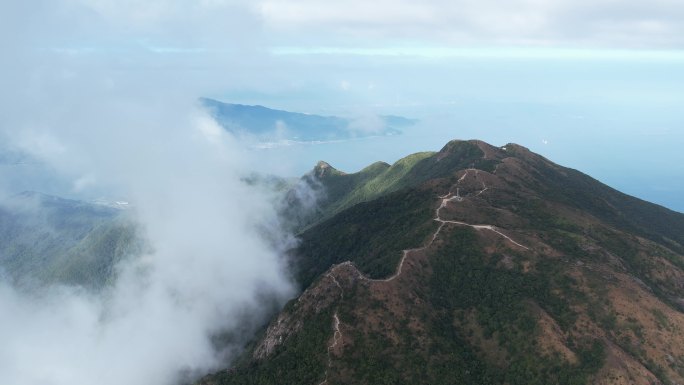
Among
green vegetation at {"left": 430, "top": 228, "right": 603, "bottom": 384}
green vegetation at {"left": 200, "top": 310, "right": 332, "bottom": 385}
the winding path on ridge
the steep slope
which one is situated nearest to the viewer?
green vegetation at {"left": 430, "top": 228, "right": 603, "bottom": 384}

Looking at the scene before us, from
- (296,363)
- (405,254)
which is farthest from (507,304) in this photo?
(296,363)

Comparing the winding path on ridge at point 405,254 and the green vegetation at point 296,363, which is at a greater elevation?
the winding path on ridge at point 405,254

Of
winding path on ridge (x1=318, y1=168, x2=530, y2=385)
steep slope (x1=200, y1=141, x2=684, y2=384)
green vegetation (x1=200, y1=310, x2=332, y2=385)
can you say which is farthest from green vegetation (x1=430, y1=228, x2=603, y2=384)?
green vegetation (x1=200, y1=310, x2=332, y2=385)

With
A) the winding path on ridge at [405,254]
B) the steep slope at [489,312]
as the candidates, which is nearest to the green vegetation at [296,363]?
the steep slope at [489,312]

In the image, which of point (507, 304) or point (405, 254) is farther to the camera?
point (405, 254)

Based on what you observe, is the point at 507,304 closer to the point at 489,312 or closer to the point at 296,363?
the point at 489,312

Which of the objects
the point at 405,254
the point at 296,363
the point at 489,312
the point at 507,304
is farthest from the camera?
the point at 405,254

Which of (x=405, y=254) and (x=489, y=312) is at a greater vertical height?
(x=405, y=254)

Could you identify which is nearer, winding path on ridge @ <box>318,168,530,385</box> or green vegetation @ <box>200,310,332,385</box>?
green vegetation @ <box>200,310,332,385</box>

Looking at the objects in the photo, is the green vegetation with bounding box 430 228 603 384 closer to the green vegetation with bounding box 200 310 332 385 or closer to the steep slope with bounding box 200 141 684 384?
the steep slope with bounding box 200 141 684 384

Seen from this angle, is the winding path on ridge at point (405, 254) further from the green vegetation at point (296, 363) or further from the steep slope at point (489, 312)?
the green vegetation at point (296, 363)
